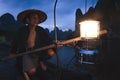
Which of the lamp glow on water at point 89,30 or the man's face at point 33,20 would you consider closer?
the lamp glow on water at point 89,30

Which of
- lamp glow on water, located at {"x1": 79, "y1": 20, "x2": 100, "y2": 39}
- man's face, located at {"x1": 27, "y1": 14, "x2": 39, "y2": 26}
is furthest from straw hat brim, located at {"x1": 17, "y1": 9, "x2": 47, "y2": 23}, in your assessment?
lamp glow on water, located at {"x1": 79, "y1": 20, "x2": 100, "y2": 39}

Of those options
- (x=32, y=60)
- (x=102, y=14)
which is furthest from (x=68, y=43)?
(x=102, y=14)

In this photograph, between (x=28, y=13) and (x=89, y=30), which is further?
(x=28, y=13)

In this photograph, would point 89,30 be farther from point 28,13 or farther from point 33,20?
point 28,13

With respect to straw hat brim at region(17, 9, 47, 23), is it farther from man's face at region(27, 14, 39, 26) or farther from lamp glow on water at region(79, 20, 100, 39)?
lamp glow on water at region(79, 20, 100, 39)

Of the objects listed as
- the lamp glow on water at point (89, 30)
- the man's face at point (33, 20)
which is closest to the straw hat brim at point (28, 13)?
the man's face at point (33, 20)

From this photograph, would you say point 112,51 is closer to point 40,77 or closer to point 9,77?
point 9,77

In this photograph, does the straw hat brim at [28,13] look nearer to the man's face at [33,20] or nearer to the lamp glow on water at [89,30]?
the man's face at [33,20]

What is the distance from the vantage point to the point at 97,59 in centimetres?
871

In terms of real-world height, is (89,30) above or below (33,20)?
below

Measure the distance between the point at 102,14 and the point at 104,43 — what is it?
195 cm

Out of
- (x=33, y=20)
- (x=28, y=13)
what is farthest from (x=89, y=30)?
(x=28, y=13)

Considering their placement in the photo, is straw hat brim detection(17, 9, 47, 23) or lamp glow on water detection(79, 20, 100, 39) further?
straw hat brim detection(17, 9, 47, 23)

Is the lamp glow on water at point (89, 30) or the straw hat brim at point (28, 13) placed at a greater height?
the straw hat brim at point (28, 13)
